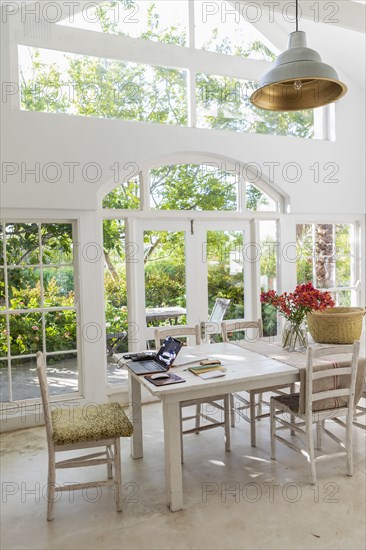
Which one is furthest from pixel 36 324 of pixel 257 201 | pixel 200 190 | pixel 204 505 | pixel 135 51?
pixel 135 51

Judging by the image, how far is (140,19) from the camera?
4.36 metres

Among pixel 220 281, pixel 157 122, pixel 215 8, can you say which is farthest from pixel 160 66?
pixel 220 281

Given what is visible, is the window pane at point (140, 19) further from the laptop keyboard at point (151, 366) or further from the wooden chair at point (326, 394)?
the wooden chair at point (326, 394)

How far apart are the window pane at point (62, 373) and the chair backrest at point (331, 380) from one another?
7.46 ft

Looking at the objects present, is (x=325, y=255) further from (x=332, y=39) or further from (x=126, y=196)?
(x=126, y=196)

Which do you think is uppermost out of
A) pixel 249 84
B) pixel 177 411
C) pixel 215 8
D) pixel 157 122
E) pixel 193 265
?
pixel 215 8

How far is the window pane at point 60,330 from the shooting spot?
416cm

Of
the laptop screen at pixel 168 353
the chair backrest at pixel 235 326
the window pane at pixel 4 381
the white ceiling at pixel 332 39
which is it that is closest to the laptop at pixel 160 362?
the laptop screen at pixel 168 353

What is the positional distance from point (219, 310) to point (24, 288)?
2.00m

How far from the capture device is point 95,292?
4.20 m

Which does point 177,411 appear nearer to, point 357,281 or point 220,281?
point 220,281

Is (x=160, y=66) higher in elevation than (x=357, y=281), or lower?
higher

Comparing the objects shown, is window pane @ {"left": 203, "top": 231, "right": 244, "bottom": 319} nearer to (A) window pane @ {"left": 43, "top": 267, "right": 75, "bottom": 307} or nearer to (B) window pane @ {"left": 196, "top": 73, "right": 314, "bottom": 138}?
(B) window pane @ {"left": 196, "top": 73, "right": 314, "bottom": 138}

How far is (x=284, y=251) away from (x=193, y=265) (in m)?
1.12
